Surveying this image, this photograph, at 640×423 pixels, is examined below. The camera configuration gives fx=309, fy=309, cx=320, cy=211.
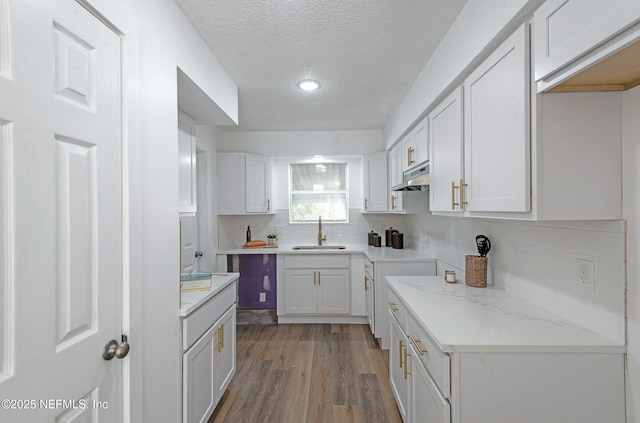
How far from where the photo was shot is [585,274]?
4.18 feet

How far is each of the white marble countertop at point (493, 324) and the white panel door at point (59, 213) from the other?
1.23 m

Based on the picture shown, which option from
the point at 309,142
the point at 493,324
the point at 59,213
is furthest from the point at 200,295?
the point at 309,142

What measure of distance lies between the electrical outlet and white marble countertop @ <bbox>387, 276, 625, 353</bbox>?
17cm

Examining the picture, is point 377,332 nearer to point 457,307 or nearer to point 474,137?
point 457,307

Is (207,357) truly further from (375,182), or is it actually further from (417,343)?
(375,182)

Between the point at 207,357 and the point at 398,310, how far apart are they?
1225 millimetres

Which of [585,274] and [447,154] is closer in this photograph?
[585,274]

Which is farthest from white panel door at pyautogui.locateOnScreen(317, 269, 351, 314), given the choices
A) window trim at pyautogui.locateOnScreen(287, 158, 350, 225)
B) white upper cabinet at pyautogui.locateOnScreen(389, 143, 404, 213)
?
white upper cabinet at pyautogui.locateOnScreen(389, 143, 404, 213)

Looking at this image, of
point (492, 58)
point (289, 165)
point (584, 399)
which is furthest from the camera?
point (289, 165)

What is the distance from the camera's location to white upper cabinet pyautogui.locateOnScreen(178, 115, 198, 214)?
201 centimetres

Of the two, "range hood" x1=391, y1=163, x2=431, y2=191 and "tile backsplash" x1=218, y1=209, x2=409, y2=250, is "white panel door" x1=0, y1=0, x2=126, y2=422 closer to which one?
"range hood" x1=391, y1=163, x2=431, y2=191

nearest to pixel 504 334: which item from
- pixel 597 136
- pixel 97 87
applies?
pixel 597 136

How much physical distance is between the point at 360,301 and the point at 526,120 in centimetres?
295

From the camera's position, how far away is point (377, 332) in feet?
10.4
